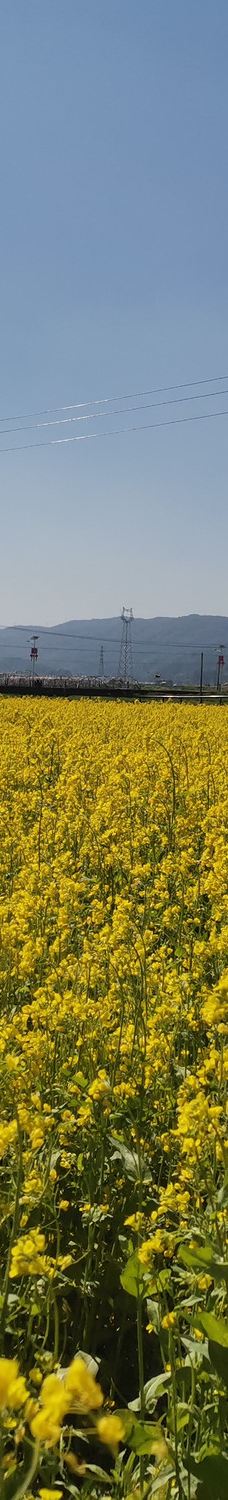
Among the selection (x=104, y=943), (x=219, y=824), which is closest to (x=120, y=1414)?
(x=104, y=943)

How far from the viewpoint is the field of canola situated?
1808 millimetres

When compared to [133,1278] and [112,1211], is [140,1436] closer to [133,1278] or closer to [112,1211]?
[133,1278]

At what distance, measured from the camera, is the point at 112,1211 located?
287cm

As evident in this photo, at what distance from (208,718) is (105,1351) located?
17.5 metres

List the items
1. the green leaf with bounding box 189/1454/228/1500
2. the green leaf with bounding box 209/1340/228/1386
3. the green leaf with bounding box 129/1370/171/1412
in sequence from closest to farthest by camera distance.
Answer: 1. the green leaf with bounding box 189/1454/228/1500
2. the green leaf with bounding box 209/1340/228/1386
3. the green leaf with bounding box 129/1370/171/1412

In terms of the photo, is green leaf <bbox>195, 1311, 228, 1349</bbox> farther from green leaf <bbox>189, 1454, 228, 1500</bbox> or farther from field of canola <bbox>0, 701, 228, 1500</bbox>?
green leaf <bbox>189, 1454, 228, 1500</bbox>

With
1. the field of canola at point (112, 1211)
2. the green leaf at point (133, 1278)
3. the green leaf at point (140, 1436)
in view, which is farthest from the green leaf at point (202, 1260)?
the green leaf at point (140, 1436)

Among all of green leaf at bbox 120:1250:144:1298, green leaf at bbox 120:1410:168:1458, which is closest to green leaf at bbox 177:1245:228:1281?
green leaf at bbox 120:1250:144:1298

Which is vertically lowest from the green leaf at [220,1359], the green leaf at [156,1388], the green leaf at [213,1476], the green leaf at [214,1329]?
the green leaf at [156,1388]

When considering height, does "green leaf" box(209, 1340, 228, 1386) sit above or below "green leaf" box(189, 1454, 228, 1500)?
above

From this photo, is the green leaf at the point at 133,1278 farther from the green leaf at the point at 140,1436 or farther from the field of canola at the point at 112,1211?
the green leaf at the point at 140,1436

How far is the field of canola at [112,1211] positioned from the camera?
1808 millimetres

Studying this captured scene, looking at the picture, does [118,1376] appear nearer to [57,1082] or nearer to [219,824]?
[57,1082]

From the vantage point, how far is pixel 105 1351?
109 inches
